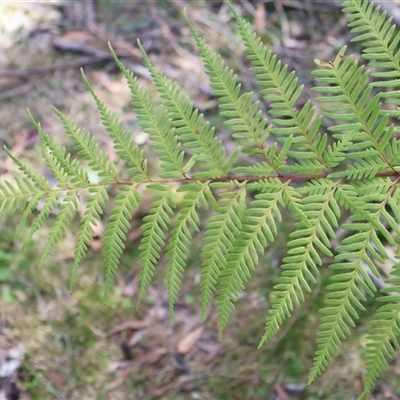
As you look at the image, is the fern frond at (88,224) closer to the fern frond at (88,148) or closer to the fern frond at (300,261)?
the fern frond at (88,148)

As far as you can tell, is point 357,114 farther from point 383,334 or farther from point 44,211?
point 44,211

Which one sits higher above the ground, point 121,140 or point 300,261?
point 121,140

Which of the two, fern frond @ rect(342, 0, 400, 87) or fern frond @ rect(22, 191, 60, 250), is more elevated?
fern frond @ rect(342, 0, 400, 87)

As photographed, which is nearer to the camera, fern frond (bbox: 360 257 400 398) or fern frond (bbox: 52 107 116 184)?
fern frond (bbox: 360 257 400 398)

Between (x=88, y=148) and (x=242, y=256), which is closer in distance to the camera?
(x=242, y=256)

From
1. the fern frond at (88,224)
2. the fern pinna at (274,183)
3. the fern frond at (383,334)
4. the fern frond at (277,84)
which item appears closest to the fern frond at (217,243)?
the fern pinna at (274,183)

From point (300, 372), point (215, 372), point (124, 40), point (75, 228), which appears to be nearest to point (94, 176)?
point (75, 228)

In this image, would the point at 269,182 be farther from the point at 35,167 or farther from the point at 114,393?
the point at 35,167

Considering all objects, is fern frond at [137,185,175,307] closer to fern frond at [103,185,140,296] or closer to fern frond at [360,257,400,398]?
fern frond at [103,185,140,296]

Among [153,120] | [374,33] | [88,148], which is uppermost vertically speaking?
[374,33]

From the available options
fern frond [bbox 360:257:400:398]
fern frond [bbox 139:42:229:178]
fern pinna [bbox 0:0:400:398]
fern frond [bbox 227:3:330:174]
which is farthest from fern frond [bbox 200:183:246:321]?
fern frond [bbox 360:257:400:398]

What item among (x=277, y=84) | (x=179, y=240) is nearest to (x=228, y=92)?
(x=277, y=84)

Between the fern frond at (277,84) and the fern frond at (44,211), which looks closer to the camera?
the fern frond at (277,84)
